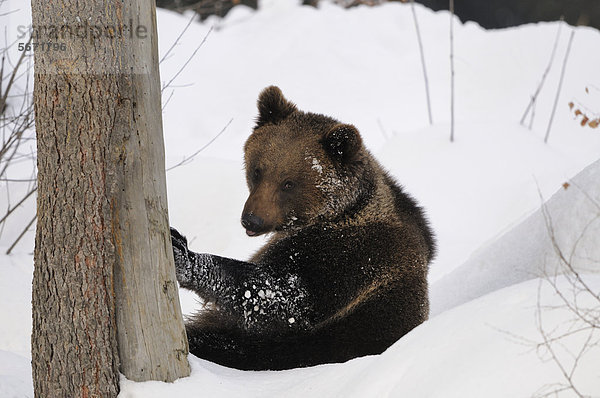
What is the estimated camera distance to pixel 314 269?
13.0 feet

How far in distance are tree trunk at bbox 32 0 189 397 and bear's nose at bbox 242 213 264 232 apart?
32.5 inches

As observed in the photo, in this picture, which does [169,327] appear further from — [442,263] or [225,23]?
[225,23]

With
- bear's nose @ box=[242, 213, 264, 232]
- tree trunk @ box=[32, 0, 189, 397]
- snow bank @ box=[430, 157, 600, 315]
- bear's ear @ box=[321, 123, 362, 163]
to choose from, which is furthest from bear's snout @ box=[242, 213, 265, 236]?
snow bank @ box=[430, 157, 600, 315]

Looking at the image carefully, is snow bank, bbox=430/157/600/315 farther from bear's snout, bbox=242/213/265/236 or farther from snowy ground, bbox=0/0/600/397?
bear's snout, bbox=242/213/265/236

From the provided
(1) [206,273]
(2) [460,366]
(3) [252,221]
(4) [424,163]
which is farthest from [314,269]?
(4) [424,163]

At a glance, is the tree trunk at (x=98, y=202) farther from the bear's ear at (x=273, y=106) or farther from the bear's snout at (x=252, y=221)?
the bear's ear at (x=273, y=106)

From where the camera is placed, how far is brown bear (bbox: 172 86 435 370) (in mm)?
3893

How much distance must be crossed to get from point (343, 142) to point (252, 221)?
678 mm

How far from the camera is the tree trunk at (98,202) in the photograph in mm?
2967

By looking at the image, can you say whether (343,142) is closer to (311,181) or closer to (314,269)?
(311,181)

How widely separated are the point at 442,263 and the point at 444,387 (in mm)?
4795

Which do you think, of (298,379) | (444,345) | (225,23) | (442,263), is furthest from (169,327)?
(225,23)

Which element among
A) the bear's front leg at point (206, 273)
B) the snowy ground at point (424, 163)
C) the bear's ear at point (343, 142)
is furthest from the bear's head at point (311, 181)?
the snowy ground at point (424, 163)

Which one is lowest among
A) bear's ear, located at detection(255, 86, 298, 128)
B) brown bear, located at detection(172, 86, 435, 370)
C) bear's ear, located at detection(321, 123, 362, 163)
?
brown bear, located at detection(172, 86, 435, 370)
